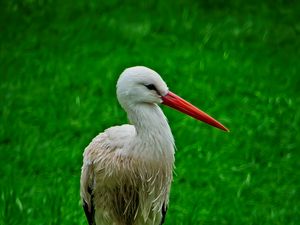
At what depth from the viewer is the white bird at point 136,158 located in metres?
3.56

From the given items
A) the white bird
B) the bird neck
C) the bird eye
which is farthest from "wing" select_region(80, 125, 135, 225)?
the bird eye

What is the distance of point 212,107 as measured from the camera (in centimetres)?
636

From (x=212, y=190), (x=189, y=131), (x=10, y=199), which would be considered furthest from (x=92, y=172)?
(x=189, y=131)

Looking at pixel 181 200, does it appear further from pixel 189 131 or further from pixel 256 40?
pixel 256 40

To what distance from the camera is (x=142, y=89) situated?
353 cm

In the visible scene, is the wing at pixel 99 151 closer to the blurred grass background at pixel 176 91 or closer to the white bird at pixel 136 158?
the white bird at pixel 136 158

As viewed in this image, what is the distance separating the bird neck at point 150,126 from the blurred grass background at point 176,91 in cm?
134

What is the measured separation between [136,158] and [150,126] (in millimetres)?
188

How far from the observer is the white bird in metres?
3.56

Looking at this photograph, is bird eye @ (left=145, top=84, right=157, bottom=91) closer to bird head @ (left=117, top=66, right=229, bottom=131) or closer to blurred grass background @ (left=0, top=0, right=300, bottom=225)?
bird head @ (left=117, top=66, right=229, bottom=131)

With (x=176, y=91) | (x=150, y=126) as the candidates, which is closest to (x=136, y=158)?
(x=150, y=126)

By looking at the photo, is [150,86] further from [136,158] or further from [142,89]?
[136,158]

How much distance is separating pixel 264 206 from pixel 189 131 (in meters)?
1.09

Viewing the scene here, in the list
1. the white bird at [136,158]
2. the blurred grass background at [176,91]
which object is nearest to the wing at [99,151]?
the white bird at [136,158]
